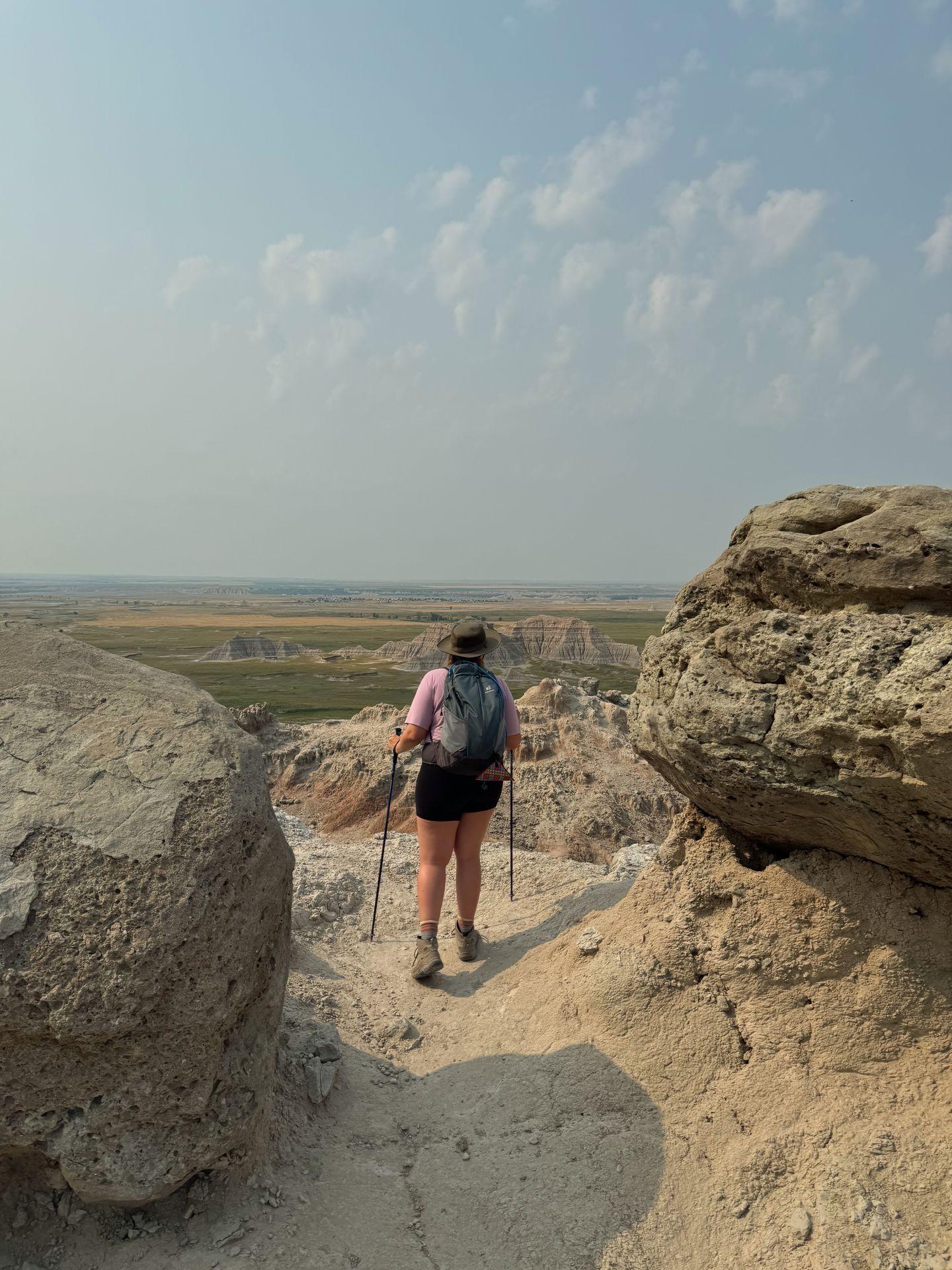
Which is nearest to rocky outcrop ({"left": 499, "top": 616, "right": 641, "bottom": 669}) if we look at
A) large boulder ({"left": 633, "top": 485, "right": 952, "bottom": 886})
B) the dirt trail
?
the dirt trail

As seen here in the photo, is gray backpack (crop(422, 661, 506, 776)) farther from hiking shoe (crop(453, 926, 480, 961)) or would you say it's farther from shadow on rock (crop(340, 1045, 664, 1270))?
shadow on rock (crop(340, 1045, 664, 1270))

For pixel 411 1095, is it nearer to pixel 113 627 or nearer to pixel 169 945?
pixel 169 945

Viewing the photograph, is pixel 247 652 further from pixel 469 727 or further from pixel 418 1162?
pixel 418 1162

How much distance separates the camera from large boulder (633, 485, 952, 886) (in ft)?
8.82

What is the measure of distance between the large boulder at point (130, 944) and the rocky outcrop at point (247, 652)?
155 ft

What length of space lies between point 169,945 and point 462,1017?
2481 mm

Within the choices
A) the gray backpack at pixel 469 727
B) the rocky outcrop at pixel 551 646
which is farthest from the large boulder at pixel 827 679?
the rocky outcrop at pixel 551 646

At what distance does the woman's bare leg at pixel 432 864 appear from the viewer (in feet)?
16.2

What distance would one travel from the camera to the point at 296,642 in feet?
199

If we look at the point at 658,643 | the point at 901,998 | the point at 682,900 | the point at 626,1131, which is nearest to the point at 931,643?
the point at 658,643

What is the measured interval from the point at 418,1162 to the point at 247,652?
1906 inches

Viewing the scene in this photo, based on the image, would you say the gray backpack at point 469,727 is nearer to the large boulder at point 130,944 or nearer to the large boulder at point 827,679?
the large boulder at point 827,679

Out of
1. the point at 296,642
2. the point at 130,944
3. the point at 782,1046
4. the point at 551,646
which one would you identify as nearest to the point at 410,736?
the point at 130,944

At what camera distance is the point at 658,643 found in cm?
392
